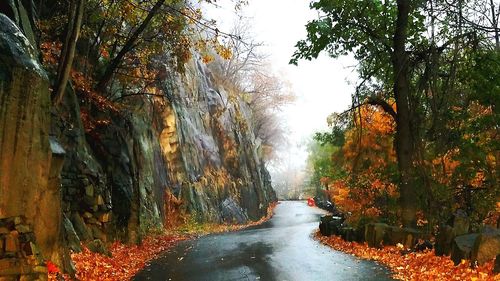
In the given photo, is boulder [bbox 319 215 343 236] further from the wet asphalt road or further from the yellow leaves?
the yellow leaves

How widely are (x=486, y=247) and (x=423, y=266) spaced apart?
1.68 meters

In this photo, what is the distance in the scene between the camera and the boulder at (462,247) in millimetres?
9164

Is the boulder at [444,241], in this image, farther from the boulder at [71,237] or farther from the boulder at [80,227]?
the boulder at [80,227]

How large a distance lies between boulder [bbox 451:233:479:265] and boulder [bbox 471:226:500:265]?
35 cm

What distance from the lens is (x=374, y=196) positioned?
20.8 meters

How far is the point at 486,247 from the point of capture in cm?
859

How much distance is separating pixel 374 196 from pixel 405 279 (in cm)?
1219

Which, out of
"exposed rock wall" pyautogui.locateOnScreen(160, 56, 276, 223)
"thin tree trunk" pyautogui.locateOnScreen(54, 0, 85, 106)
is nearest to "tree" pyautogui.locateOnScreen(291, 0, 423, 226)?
"thin tree trunk" pyautogui.locateOnScreen(54, 0, 85, 106)

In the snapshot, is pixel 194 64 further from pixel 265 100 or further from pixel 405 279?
pixel 405 279

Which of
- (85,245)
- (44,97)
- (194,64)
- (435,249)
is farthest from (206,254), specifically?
(194,64)

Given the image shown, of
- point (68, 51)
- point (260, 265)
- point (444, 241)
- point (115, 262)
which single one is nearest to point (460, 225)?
point (444, 241)

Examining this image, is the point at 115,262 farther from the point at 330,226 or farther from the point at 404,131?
the point at 330,226

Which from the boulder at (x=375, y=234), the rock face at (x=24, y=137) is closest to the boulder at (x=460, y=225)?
the boulder at (x=375, y=234)

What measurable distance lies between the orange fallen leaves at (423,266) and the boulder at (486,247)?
6.6 inches
